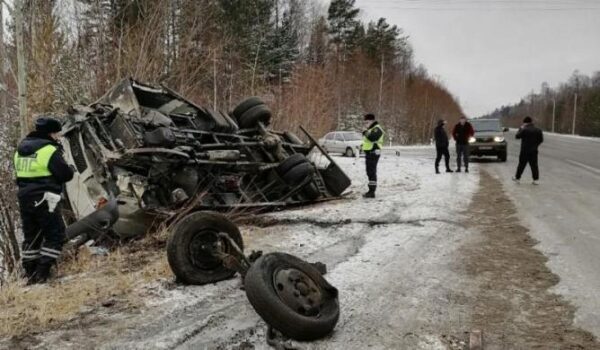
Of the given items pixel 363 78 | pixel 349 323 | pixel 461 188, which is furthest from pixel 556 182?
pixel 363 78

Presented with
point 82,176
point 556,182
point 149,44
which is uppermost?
point 149,44

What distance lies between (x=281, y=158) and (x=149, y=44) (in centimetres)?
631

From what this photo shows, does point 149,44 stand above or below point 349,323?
above

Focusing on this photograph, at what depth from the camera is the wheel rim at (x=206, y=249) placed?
420 cm

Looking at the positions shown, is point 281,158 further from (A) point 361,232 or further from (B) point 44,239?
(B) point 44,239

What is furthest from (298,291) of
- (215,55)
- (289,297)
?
(215,55)

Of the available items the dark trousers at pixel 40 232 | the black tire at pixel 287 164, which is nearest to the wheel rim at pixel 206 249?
the dark trousers at pixel 40 232

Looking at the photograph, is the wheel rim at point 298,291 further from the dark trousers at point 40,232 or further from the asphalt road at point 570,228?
the dark trousers at point 40,232

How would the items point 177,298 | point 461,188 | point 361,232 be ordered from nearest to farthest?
point 177,298, point 361,232, point 461,188

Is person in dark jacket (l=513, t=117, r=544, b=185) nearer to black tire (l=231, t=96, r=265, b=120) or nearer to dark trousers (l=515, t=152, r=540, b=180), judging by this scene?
dark trousers (l=515, t=152, r=540, b=180)

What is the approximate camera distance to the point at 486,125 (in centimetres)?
1781

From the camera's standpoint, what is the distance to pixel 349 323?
3.46m

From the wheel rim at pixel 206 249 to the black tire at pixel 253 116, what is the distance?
4.77m

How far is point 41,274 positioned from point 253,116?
4840 mm
